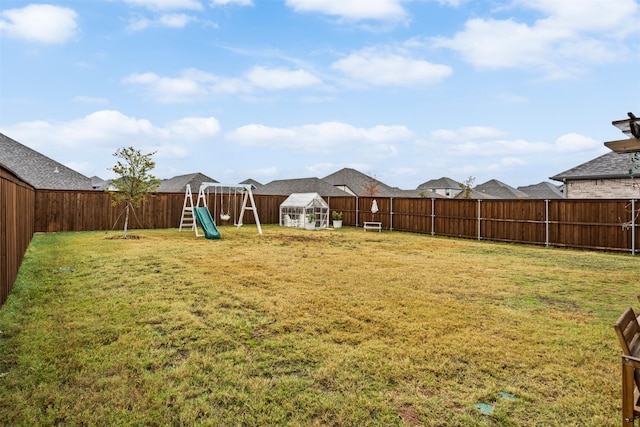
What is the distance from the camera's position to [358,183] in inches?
1575

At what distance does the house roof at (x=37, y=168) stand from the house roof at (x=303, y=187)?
15.9 m

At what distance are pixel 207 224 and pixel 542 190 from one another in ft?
145

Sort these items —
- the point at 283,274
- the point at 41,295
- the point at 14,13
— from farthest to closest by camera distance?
the point at 14,13 < the point at 283,274 < the point at 41,295

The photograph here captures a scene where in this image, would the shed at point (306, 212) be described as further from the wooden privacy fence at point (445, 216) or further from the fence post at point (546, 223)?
the fence post at point (546, 223)

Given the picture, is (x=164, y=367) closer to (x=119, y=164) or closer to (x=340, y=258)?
(x=340, y=258)

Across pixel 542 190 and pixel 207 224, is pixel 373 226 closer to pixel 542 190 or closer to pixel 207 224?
pixel 207 224

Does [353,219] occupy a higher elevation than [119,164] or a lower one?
lower

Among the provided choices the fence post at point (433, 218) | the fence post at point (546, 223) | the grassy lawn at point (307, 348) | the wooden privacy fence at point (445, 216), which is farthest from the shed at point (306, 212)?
the grassy lawn at point (307, 348)

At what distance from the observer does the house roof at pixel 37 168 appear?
818 inches

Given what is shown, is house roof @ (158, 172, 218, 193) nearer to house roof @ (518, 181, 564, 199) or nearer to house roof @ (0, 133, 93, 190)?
house roof @ (0, 133, 93, 190)

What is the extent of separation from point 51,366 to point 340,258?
6.19 metres

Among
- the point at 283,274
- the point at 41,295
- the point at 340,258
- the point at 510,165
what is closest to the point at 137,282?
the point at 41,295

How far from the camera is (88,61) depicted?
36.6 feet

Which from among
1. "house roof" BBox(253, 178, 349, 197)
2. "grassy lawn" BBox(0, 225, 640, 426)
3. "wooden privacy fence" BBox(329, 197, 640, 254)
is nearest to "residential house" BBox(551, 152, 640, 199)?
"wooden privacy fence" BBox(329, 197, 640, 254)
